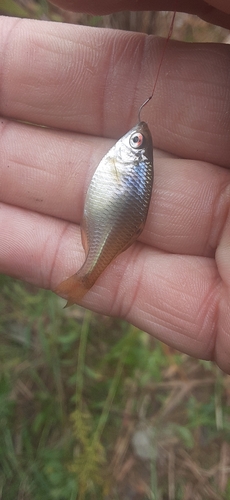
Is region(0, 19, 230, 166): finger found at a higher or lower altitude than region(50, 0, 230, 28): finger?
lower

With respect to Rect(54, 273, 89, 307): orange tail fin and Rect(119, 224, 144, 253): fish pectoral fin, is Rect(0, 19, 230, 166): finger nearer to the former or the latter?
Rect(119, 224, 144, 253): fish pectoral fin

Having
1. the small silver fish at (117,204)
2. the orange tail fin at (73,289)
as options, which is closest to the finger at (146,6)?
the small silver fish at (117,204)

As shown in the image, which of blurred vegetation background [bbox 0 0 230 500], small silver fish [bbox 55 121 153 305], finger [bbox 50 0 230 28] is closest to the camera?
finger [bbox 50 0 230 28]

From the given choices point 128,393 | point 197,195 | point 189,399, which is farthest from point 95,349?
point 197,195

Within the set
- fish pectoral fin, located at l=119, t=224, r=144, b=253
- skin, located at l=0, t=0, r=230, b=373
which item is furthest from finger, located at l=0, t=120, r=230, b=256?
fish pectoral fin, located at l=119, t=224, r=144, b=253

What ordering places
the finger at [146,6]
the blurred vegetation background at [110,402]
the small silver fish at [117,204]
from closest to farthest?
the finger at [146,6]
the small silver fish at [117,204]
the blurred vegetation background at [110,402]

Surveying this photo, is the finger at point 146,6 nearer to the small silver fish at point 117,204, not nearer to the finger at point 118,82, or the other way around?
the finger at point 118,82
